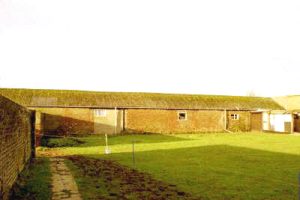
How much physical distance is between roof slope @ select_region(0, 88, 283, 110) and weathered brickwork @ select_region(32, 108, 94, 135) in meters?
0.62

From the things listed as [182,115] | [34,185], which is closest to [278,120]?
[182,115]

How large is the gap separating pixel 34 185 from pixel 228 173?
674 cm

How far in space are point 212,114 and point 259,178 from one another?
1127 inches

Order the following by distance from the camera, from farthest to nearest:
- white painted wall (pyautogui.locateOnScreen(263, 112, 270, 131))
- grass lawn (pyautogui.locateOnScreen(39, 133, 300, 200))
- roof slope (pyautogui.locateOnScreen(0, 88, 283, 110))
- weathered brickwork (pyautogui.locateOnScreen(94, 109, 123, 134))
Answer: white painted wall (pyautogui.locateOnScreen(263, 112, 270, 131))
weathered brickwork (pyautogui.locateOnScreen(94, 109, 123, 134))
roof slope (pyautogui.locateOnScreen(0, 88, 283, 110))
grass lawn (pyautogui.locateOnScreen(39, 133, 300, 200))

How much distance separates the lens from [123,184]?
10.6 metres

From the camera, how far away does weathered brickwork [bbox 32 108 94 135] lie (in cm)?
3369

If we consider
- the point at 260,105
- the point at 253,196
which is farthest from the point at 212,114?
the point at 253,196

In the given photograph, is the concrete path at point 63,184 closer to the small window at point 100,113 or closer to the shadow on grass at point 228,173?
the shadow on grass at point 228,173

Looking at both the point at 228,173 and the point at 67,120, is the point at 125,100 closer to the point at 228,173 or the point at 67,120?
the point at 67,120

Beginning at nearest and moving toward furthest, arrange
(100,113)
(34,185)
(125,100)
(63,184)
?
(34,185) < (63,184) < (100,113) < (125,100)

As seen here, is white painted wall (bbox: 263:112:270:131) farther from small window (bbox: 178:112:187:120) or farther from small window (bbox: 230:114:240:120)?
small window (bbox: 178:112:187:120)

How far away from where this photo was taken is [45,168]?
13.7m

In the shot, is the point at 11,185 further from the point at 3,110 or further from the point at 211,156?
the point at 211,156

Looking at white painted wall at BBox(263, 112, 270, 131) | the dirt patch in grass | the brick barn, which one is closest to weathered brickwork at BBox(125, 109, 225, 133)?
the brick barn
